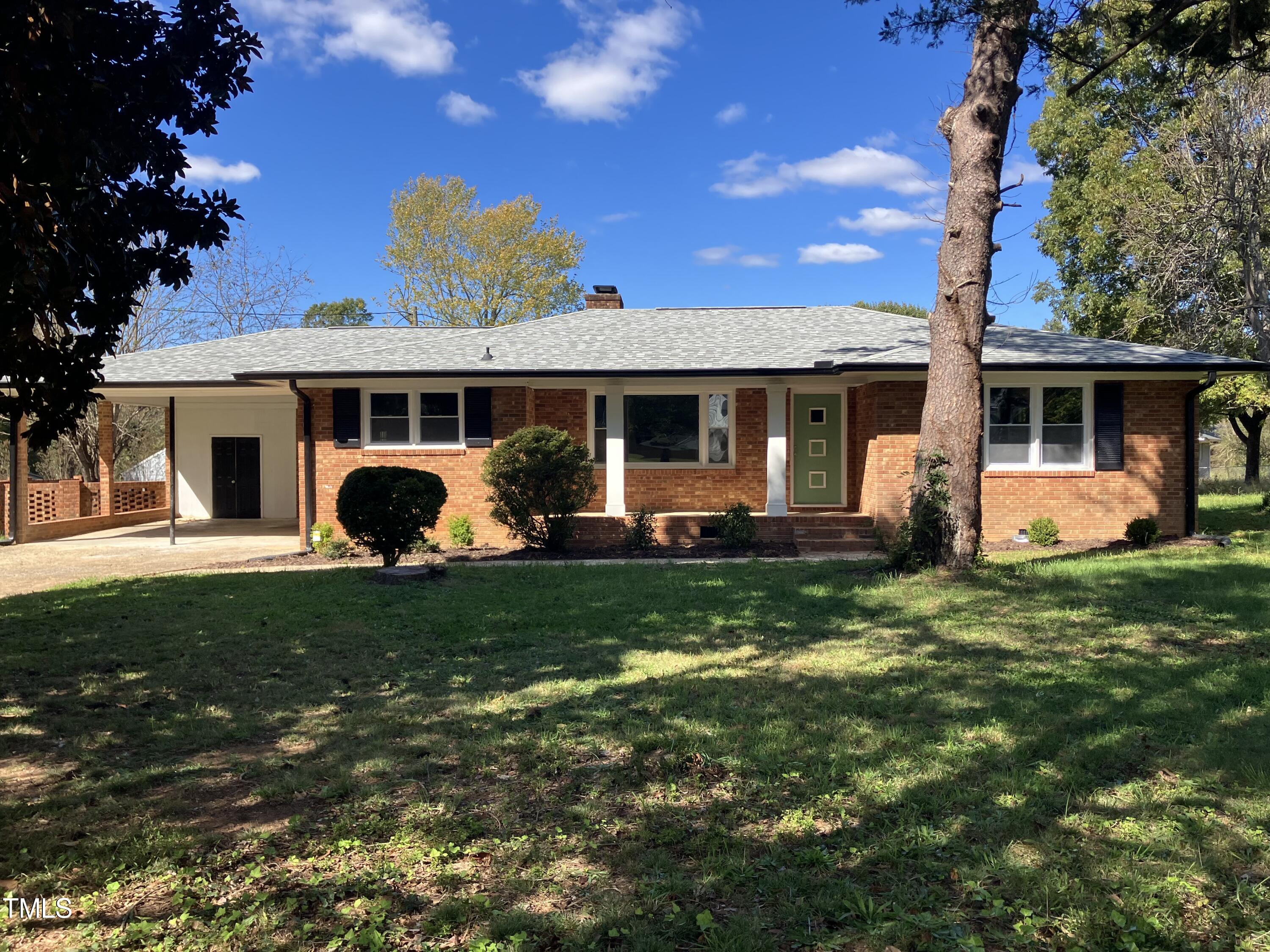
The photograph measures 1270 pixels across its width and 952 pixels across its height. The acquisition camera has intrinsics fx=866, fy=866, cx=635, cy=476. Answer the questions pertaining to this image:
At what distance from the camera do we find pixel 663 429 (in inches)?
682

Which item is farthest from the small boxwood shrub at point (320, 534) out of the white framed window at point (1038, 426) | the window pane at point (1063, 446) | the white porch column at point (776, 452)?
the window pane at point (1063, 446)

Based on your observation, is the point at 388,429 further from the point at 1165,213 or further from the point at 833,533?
the point at 1165,213

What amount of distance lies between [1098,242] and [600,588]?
19.8 metres

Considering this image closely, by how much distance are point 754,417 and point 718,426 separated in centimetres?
73

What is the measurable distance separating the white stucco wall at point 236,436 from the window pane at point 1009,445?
Answer: 16072 millimetres

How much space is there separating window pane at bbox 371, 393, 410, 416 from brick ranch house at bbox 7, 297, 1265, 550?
0.03 m

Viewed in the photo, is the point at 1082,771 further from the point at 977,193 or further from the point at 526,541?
the point at 526,541

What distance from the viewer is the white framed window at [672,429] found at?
17.1 metres

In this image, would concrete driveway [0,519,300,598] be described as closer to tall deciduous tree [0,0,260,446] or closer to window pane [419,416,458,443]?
window pane [419,416,458,443]

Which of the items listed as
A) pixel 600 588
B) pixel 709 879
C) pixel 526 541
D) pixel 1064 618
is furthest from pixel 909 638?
pixel 526 541

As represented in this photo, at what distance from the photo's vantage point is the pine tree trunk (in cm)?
1061

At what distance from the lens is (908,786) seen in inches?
170

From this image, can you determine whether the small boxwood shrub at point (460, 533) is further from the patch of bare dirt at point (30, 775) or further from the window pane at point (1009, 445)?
the patch of bare dirt at point (30, 775)

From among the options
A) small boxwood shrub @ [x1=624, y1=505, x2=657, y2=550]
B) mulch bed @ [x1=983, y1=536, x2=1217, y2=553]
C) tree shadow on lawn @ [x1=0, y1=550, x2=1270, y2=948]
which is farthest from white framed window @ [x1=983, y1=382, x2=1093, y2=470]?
tree shadow on lawn @ [x1=0, y1=550, x2=1270, y2=948]
